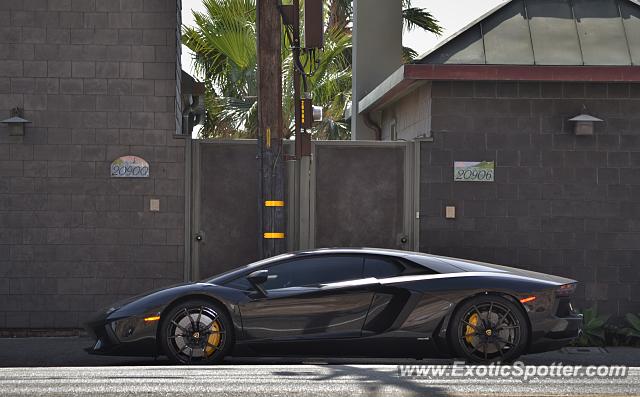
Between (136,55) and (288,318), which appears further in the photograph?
(136,55)

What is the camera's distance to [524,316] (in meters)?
10.8

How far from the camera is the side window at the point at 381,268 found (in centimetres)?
1114

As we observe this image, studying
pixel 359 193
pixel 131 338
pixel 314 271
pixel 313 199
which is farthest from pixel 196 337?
pixel 359 193

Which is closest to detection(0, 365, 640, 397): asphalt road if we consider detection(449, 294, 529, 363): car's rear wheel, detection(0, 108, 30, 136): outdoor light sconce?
detection(449, 294, 529, 363): car's rear wheel

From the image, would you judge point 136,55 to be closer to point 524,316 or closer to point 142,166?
point 142,166

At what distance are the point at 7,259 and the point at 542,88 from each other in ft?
23.7

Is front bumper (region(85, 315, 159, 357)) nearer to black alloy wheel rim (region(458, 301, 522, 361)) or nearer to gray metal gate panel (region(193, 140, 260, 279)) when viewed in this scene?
black alloy wheel rim (region(458, 301, 522, 361))

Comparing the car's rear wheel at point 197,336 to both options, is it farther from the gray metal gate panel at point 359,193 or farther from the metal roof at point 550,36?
the metal roof at point 550,36

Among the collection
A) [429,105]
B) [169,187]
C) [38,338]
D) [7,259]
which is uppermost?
[429,105]

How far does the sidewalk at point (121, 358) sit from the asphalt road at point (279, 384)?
263cm

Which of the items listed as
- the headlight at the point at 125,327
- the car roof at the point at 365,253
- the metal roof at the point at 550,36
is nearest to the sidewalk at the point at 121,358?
the headlight at the point at 125,327

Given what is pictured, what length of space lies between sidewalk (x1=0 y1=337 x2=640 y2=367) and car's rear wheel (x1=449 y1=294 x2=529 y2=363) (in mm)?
270

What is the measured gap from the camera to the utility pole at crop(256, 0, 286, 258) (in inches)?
541

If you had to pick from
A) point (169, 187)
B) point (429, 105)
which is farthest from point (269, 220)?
point (429, 105)
